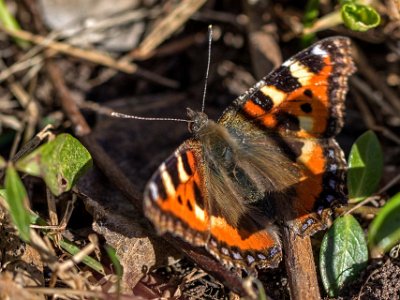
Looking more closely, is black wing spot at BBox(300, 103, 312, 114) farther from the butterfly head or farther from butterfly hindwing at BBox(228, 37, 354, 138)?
the butterfly head

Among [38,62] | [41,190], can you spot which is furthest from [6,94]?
[41,190]

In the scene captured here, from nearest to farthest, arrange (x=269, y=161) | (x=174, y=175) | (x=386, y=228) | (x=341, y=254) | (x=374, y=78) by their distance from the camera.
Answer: (x=386, y=228)
(x=174, y=175)
(x=341, y=254)
(x=269, y=161)
(x=374, y=78)

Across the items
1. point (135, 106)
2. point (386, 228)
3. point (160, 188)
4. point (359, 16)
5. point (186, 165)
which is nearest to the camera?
point (386, 228)

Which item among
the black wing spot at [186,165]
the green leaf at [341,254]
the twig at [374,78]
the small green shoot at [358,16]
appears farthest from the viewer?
the twig at [374,78]

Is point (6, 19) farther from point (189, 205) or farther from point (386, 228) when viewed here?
point (386, 228)

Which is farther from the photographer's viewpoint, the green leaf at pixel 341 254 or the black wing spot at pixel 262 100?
the black wing spot at pixel 262 100

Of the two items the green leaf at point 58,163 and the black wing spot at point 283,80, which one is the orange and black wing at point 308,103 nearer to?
the black wing spot at point 283,80

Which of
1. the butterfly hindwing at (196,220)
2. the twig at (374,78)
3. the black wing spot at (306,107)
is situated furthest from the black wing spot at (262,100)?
the twig at (374,78)

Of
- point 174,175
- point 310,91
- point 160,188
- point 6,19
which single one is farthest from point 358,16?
point 6,19
